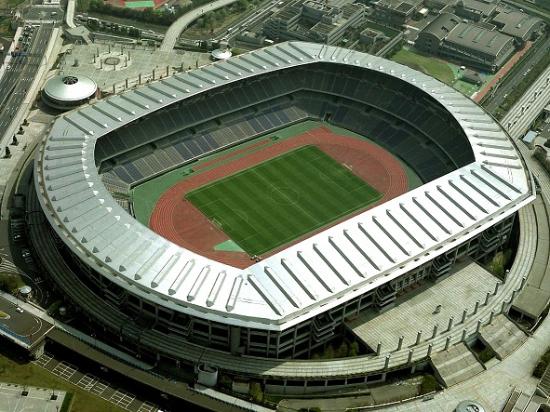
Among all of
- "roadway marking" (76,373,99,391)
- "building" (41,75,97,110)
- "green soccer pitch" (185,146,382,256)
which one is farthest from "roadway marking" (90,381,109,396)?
"building" (41,75,97,110)

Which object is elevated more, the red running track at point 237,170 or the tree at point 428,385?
the red running track at point 237,170

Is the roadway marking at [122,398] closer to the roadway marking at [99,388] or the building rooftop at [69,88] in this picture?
the roadway marking at [99,388]

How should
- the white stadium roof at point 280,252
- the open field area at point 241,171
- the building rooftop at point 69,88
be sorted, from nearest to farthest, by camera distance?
the white stadium roof at point 280,252, the open field area at point 241,171, the building rooftop at point 69,88

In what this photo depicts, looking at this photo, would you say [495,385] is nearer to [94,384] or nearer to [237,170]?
[94,384]

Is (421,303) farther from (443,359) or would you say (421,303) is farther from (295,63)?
(295,63)

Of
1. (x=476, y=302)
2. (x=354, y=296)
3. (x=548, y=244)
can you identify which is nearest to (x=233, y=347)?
(x=354, y=296)

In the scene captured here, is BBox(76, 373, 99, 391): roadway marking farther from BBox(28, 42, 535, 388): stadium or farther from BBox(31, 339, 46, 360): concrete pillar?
BBox(31, 339, 46, 360): concrete pillar

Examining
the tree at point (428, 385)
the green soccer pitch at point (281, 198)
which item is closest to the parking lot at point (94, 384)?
the green soccer pitch at point (281, 198)
